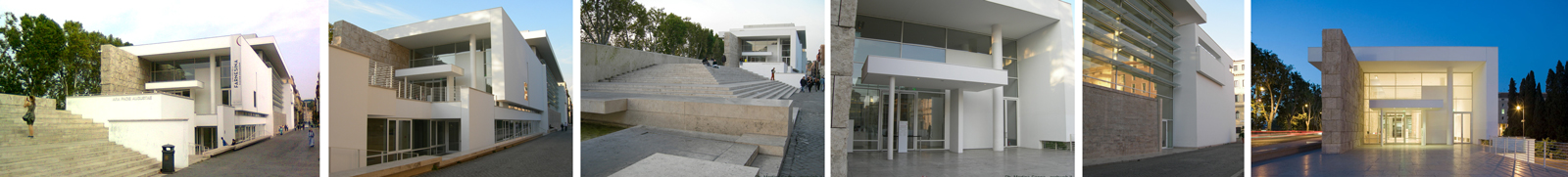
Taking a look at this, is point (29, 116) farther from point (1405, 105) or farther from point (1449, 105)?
point (1449, 105)

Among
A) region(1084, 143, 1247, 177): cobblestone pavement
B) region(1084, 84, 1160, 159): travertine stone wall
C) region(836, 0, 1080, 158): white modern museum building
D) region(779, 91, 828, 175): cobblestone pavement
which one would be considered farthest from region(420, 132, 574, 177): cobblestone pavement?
region(1084, 84, 1160, 159): travertine stone wall

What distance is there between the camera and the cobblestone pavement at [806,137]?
4875 mm

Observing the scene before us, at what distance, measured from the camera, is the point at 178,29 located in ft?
13.1

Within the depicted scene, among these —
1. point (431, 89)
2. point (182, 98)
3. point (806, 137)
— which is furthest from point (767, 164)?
point (182, 98)

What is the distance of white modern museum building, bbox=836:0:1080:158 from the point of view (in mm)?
8578

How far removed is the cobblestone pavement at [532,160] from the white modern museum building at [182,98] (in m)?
1.55

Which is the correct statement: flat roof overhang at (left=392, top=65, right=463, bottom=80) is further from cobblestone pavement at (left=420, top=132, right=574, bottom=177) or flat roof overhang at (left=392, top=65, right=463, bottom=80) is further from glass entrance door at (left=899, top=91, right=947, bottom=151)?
glass entrance door at (left=899, top=91, right=947, bottom=151)

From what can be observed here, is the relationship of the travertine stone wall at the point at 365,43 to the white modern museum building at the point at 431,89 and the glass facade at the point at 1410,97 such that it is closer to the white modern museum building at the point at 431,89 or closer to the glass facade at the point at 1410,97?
the white modern museum building at the point at 431,89

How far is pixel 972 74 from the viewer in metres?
8.62

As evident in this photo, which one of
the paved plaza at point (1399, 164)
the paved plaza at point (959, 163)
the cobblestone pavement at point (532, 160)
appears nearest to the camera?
the cobblestone pavement at point (532, 160)

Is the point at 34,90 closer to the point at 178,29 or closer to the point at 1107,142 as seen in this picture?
the point at 178,29

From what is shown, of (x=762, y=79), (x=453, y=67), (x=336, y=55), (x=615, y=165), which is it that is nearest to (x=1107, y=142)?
(x=762, y=79)

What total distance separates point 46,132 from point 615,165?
4.03 m

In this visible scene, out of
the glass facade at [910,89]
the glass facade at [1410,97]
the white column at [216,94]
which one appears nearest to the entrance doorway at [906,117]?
the glass facade at [910,89]
